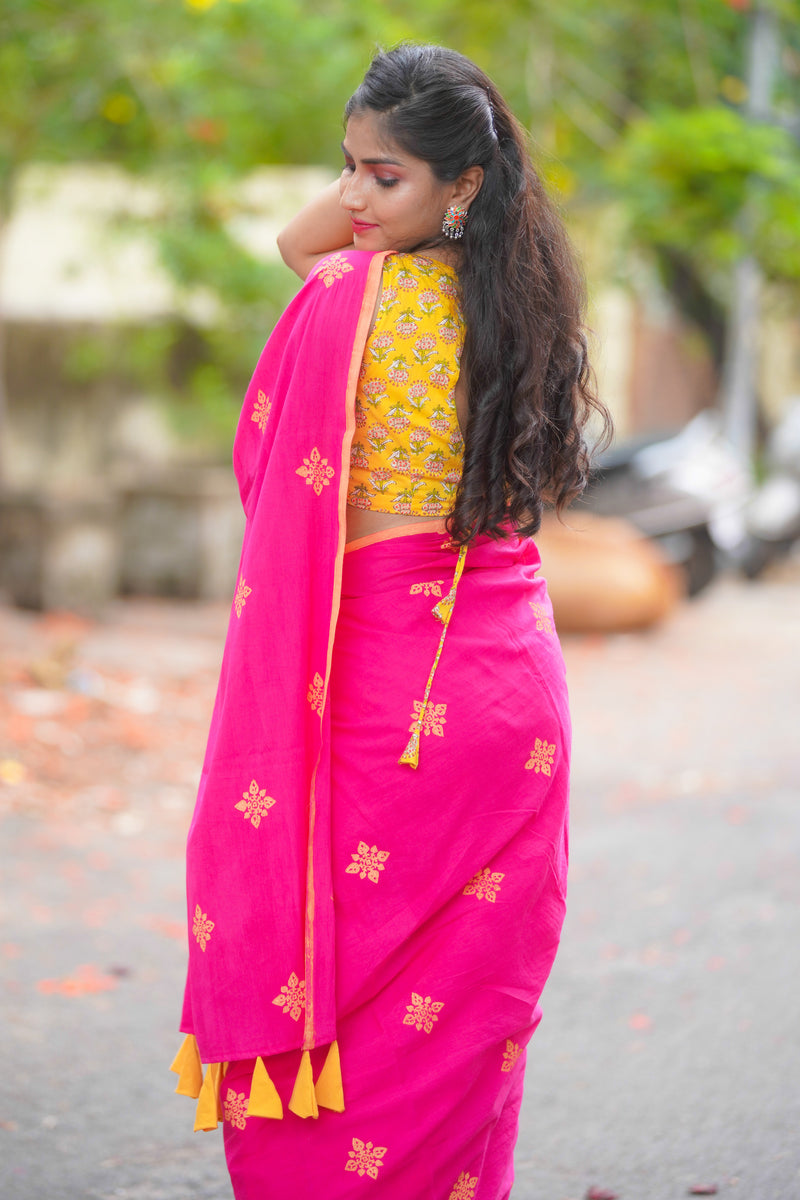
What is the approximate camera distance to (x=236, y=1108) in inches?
84.7

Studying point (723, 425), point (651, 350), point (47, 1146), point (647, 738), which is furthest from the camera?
point (651, 350)

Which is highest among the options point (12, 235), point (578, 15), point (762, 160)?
point (578, 15)

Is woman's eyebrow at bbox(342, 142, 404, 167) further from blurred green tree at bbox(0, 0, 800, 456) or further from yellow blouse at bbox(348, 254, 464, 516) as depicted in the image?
blurred green tree at bbox(0, 0, 800, 456)

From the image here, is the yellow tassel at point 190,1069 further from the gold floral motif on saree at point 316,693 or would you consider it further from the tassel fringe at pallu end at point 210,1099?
the gold floral motif on saree at point 316,693

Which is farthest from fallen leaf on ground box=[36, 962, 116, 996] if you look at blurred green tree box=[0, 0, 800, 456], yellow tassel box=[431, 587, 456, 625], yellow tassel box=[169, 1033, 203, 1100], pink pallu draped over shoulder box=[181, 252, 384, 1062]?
blurred green tree box=[0, 0, 800, 456]

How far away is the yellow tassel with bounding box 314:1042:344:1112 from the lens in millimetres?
2113

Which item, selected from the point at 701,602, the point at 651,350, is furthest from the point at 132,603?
the point at 651,350

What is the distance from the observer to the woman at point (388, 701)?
2.07 m

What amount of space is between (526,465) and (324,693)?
0.47 m

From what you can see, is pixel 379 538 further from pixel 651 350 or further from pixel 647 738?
pixel 651 350

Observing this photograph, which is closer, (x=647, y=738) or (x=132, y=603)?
(x=647, y=738)

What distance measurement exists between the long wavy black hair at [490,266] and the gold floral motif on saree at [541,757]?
1.14 feet

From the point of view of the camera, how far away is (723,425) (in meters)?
12.6

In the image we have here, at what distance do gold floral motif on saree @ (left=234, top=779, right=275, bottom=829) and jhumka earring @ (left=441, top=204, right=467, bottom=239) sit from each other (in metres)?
0.88
